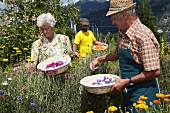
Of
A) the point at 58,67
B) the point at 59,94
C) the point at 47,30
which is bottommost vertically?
the point at 59,94

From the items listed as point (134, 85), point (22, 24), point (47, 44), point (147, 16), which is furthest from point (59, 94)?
point (147, 16)

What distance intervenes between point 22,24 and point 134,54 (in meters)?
4.56

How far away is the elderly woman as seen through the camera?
10.2ft

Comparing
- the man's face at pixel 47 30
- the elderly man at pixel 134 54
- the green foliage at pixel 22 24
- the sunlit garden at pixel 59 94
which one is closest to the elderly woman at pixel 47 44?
the man's face at pixel 47 30

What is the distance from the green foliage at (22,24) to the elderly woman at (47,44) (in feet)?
7.82

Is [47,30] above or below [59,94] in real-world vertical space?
above

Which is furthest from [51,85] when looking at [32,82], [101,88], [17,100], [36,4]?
[36,4]

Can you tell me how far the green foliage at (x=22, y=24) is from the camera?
19.8ft

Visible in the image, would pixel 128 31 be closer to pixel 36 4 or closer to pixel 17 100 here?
pixel 17 100

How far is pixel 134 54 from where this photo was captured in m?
2.17

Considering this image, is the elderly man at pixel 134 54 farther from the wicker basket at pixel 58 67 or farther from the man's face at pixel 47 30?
the man's face at pixel 47 30

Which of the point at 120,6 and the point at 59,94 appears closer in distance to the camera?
the point at 120,6

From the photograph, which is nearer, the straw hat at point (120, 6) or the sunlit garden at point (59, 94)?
the straw hat at point (120, 6)

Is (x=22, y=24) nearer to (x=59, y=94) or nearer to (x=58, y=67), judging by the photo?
(x=59, y=94)
